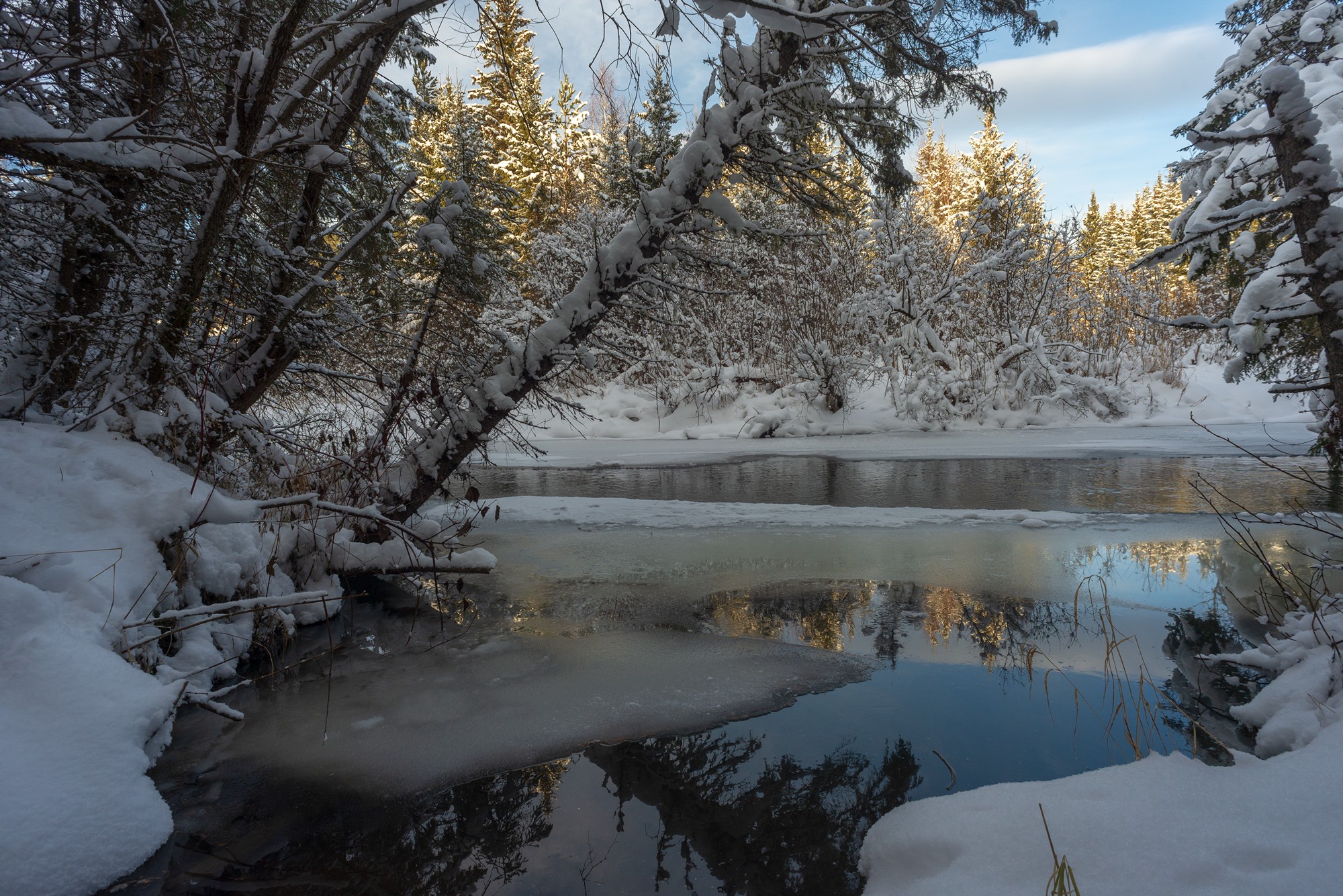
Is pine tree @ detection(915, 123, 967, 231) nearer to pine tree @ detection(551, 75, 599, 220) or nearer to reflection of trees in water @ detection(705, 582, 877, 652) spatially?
pine tree @ detection(551, 75, 599, 220)

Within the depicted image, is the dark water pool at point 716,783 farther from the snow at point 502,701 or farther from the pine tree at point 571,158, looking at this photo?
the pine tree at point 571,158

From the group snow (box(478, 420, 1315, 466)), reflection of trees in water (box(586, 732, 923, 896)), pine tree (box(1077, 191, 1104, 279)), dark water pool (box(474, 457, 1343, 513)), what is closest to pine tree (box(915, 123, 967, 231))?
pine tree (box(1077, 191, 1104, 279))

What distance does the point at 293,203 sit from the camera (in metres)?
5.19

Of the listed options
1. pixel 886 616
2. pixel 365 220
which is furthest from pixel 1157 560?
pixel 365 220

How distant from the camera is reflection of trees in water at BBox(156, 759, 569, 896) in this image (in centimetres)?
198

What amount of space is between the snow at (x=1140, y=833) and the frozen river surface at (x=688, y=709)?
0.25m

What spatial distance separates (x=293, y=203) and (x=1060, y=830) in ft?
19.5

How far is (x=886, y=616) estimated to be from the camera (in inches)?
165

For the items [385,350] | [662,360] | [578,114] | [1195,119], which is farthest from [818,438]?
[578,114]

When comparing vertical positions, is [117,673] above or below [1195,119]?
below

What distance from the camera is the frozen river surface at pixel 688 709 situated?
6.97 ft

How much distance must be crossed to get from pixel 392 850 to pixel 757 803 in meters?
1.19

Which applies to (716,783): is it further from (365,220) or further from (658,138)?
(658,138)

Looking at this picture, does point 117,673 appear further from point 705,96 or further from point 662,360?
point 662,360
